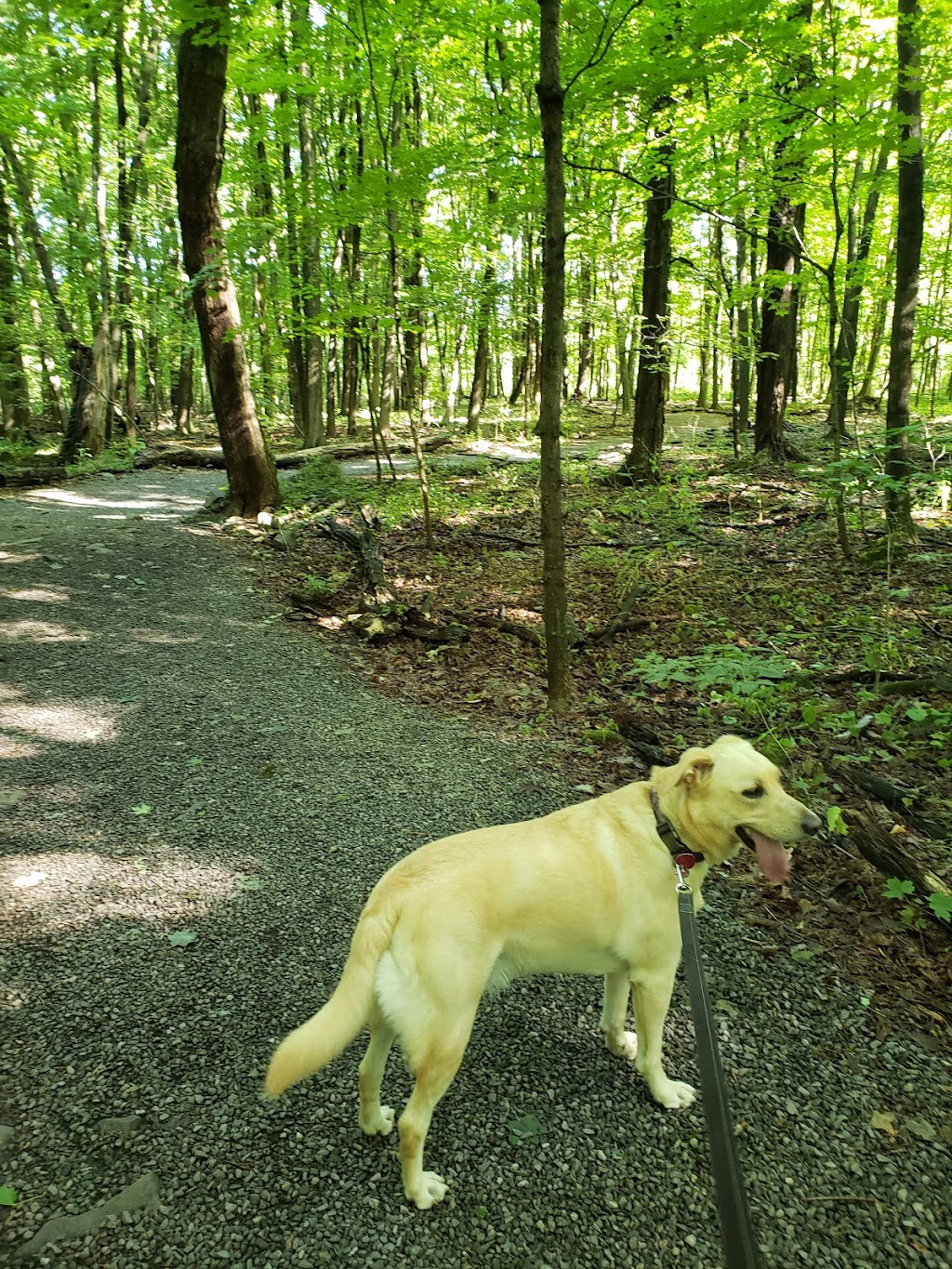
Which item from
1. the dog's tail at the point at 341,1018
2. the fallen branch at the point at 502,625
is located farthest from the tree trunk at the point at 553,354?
the dog's tail at the point at 341,1018

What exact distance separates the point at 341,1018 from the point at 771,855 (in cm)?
146

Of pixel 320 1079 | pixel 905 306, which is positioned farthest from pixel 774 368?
pixel 320 1079

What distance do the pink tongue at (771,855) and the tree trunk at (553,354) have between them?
3.22 meters

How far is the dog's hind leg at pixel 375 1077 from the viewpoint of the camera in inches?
85.4

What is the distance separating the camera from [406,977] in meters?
1.97

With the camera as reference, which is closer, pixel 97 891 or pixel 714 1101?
pixel 714 1101

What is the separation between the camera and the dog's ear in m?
2.35

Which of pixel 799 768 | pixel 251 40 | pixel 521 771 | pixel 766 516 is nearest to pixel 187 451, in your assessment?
pixel 251 40

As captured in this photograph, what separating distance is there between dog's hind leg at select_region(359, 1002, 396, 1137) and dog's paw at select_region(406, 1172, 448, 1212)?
0.23 metres

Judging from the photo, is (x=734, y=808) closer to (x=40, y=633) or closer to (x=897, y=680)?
(x=897, y=680)

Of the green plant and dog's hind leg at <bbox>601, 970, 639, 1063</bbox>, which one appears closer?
dog's hind leg at <bbox>601, 970, 639, 1063</bbox>

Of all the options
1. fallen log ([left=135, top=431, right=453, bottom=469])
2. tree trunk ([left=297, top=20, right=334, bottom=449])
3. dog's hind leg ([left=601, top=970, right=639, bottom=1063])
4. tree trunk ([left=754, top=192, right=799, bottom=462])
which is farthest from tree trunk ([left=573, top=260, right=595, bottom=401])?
dog's hind leg ([left=601, top=970, right=639, bottom=1063])

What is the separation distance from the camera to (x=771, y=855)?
2271mm

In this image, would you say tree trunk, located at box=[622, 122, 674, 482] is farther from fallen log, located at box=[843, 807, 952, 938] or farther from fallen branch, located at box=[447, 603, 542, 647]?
fallen log, located at box=[843, 807, 952, 938]
